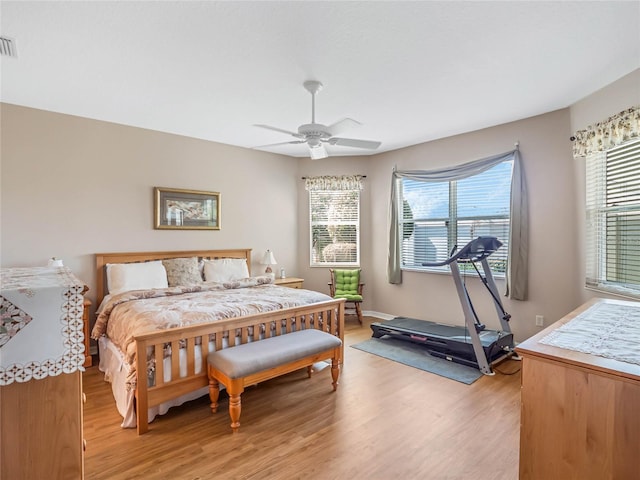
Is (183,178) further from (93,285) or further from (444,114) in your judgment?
(444,114)

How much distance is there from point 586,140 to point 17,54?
189 inches

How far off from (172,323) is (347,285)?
3190 mm

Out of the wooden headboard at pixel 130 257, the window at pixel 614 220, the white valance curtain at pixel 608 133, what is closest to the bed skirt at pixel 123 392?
the wooden headboard at pixel 130 257

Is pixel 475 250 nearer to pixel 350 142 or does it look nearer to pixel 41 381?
pixel 350 142

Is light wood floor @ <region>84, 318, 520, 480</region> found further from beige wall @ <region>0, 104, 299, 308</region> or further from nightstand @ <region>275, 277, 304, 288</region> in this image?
nightstand @ <region>275, 277, 304, 288</region>

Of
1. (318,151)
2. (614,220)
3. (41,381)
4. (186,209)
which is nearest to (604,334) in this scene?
(614,220)

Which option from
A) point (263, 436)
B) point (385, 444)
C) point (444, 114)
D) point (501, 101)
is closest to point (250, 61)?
point (444, 114)

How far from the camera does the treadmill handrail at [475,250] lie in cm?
322

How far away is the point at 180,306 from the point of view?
2.92 metres

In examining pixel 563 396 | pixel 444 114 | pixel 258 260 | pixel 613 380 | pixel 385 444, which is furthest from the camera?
pixel 258 260

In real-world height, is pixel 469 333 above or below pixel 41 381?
below

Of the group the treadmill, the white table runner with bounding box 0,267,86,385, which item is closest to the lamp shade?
the treadmill

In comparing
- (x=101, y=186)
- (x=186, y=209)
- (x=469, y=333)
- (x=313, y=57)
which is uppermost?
(x=313, y=57)

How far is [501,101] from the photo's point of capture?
3264mm
